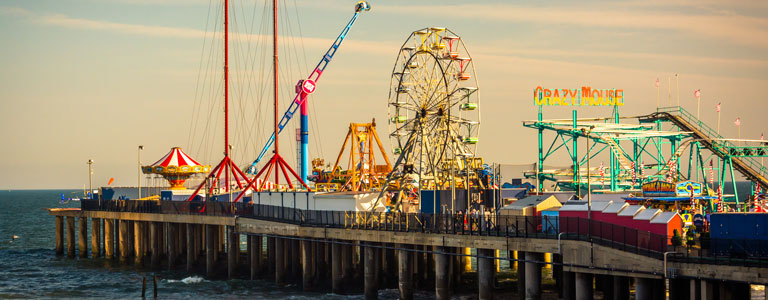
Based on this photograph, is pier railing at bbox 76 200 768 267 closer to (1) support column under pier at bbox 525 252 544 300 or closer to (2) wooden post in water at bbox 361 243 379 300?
(1) support column under pier at bbox 525 252 544 300

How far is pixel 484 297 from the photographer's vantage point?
4988 cm

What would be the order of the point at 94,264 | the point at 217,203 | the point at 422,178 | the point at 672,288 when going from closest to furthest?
the point at 672,288 → the point at 422,178 → the point at 217,203 → the point at 94,264

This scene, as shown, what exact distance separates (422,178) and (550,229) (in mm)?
20857

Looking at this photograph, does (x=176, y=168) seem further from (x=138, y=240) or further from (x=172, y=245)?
(x=172, y=245)

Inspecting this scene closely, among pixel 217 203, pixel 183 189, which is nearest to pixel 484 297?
pixel 217 203

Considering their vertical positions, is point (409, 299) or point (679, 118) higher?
point (679, 118)

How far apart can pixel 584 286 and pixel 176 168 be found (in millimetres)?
69060

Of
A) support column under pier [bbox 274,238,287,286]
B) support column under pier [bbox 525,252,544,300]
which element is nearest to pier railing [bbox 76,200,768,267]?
support column under pier [bbox 525,252,544,300]

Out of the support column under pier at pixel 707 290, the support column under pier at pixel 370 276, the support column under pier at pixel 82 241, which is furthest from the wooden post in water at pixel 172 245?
the support column under pier at pixel 707 290

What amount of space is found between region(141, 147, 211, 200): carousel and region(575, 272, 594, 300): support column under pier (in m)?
66.1

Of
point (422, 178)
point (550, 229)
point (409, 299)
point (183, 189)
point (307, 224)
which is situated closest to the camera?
point (550, 229)

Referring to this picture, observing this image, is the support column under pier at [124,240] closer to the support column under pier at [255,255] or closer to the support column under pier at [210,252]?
the support column under pier at [210,252]

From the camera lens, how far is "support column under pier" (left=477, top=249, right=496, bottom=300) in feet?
164

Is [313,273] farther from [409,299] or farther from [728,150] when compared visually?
[728,150]
